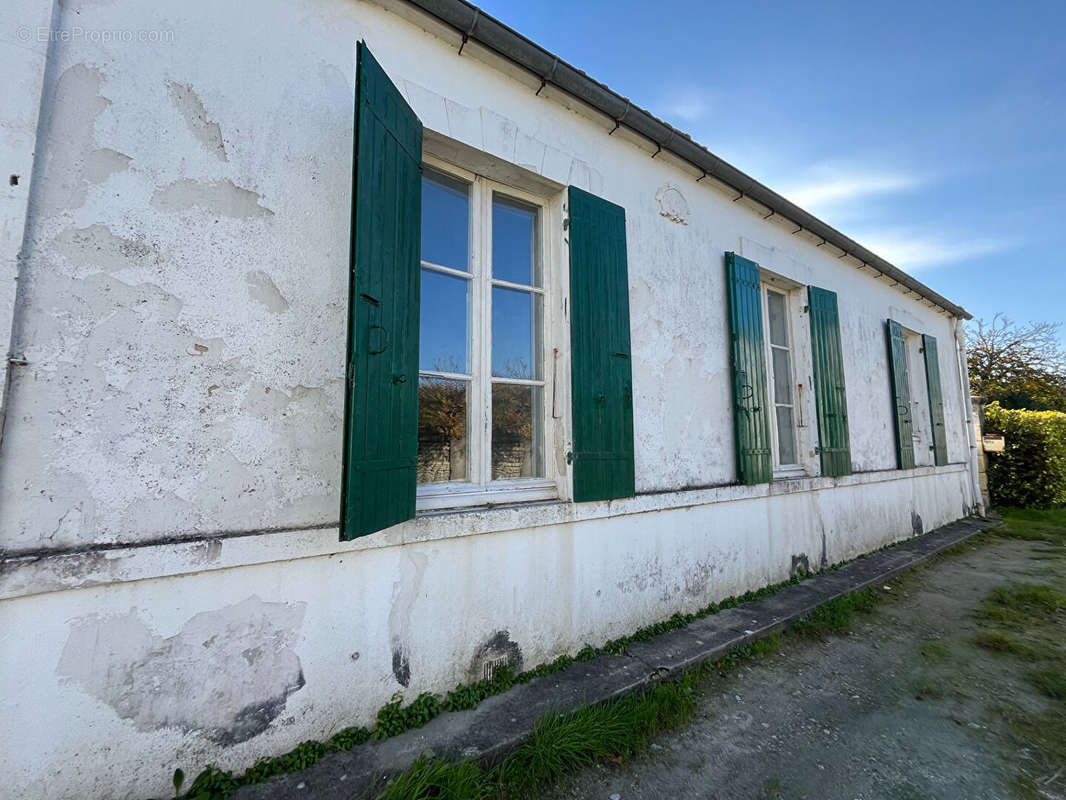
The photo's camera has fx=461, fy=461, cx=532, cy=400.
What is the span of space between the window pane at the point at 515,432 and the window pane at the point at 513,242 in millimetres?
706

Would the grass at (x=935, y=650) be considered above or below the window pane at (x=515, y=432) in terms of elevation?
below

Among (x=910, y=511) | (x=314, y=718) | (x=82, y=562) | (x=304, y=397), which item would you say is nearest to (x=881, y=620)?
(x=910, y=511)

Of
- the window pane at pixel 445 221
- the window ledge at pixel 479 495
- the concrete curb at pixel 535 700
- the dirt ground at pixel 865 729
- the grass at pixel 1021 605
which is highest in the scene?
the window pane at pixel 445 221

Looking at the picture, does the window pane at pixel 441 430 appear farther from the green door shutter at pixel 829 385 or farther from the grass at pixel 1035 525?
the grass at pixel 1035 525

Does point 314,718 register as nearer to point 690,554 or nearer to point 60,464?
point 60,464

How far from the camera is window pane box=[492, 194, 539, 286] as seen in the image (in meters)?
2.84

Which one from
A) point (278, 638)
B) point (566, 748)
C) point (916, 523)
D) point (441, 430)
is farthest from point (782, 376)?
point (278, 638)

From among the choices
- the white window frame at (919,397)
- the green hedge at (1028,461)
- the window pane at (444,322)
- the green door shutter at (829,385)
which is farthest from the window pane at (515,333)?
the green hedge at (1028,461)

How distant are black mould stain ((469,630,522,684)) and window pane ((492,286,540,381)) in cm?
142

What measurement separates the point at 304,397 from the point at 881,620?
14.7ft

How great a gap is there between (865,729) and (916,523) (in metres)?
5.20

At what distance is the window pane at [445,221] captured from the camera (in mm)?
2605

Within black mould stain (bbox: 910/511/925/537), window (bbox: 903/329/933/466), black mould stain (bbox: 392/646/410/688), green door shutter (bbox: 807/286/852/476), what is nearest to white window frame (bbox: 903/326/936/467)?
window (bbox: 903/329/933/466)

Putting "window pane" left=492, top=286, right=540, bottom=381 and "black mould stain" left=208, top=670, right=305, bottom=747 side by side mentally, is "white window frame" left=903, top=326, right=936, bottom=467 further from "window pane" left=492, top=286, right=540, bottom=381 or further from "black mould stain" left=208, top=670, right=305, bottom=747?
"black mould stain" left=208, top=670, right=305, bottom=747
